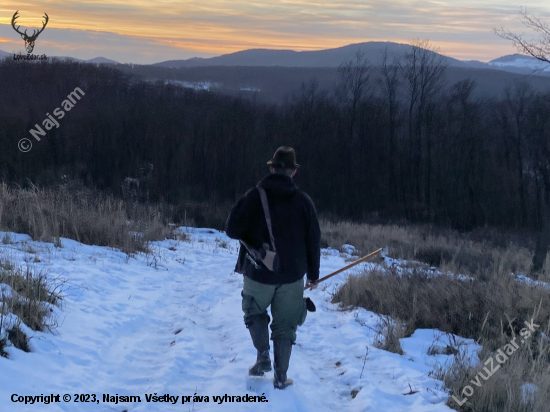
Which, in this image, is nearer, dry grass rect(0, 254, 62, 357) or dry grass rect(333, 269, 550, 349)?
dry grass rect(0, 254, 62, 357)

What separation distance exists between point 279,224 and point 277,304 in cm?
68

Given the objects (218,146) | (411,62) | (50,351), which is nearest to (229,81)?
(218,146)

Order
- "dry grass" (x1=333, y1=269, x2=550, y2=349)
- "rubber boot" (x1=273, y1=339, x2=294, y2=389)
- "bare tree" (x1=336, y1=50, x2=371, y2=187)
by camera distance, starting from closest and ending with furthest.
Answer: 1. "rubber boot" (x1=273, y1=339, x2=294, y2=389)
2. "dry grass" (x1=333, y1=269, x2=550, y2=349)
3. "bare tree" (x1=336, y1=50, x2=371, y2=187)

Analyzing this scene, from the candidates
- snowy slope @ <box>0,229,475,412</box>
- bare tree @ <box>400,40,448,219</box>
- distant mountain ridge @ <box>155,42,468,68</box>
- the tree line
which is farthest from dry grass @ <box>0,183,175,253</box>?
distant mountain ridge @ <box>155,42,468,68</box>

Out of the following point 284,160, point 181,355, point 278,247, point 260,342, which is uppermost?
point 284,160

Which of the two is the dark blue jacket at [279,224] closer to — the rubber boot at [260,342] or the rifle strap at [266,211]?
the rifle strap at [266,211]

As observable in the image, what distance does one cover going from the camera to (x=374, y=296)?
23.0ft

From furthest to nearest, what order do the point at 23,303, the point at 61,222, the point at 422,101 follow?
the point at 422,101 → the point at 61,222 → the point at 23,303

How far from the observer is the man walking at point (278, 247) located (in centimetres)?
387

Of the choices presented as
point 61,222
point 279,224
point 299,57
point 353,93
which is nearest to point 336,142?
point 353,93

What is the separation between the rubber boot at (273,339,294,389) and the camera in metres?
3.90

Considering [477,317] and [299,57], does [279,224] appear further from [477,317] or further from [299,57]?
[299,57]

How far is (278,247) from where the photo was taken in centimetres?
388

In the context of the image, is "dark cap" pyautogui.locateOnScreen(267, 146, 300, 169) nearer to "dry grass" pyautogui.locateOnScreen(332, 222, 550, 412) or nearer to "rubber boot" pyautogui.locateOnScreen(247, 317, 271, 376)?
"rubber boot" pyautogui.locateOnScreen(247, 317, 271, 376)
